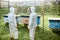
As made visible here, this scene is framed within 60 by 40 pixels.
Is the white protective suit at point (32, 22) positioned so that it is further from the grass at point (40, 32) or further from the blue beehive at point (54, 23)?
the blue beehive at point (54, 23)

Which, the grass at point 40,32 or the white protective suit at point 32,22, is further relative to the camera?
the grass at point 40,32

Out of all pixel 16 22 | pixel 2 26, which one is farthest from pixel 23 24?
pixel 2 26

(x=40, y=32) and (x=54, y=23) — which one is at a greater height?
(x=54, y=23)

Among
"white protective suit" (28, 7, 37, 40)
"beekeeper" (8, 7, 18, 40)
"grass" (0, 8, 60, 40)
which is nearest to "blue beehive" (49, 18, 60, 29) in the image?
"grass" (0, 8, 60, 40)

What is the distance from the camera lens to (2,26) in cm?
378

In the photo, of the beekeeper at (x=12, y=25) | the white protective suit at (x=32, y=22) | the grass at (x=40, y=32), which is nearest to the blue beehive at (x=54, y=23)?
the grass at (x=40, y=32)

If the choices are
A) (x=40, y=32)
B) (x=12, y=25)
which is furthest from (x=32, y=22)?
(x=12, y=25)

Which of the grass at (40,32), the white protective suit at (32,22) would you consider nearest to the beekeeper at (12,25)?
the grass at (40,32)

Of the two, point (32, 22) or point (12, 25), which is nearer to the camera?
point (32, 22)

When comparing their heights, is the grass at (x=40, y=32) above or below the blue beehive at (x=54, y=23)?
below

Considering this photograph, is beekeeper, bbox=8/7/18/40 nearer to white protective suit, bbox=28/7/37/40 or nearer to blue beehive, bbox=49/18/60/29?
white protective suit, bbox=28/7/37/40

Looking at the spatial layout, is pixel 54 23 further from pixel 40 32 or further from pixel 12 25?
pixel 12 25

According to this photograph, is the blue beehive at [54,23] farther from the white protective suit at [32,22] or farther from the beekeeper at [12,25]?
the beekeeper at [12,25]

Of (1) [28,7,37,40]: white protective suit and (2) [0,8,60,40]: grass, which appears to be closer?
(1) [28,7,37,40]: white protective suit
